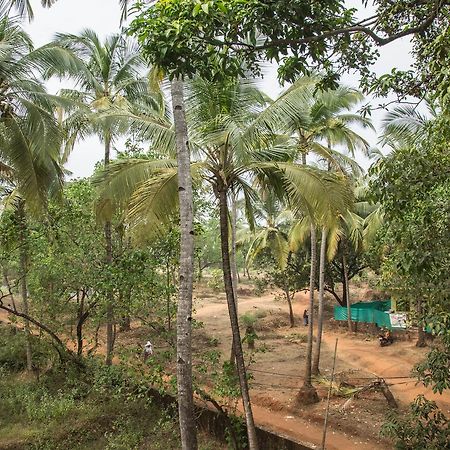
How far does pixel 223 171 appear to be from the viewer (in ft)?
26.0

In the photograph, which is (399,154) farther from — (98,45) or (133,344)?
(133,344)

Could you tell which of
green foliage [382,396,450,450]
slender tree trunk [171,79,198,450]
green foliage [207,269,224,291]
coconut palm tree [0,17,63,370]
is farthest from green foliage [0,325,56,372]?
green foliage [207,269,224,291]

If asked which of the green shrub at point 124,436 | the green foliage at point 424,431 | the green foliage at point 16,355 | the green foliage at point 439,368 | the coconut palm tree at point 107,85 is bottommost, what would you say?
the green shrub at point 124,436

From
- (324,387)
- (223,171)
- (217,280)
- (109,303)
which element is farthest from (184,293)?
(217,280)

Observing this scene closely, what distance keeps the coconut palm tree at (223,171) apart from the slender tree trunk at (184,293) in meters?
0.84

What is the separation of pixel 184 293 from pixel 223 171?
105 inches

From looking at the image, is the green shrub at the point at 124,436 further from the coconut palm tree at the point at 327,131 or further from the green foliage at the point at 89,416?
the coconut palm tree at the point at 327,131

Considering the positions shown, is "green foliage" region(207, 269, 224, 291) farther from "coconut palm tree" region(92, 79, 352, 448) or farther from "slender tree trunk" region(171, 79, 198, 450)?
"slender tree trunk" region(171, 79, 198, 450)

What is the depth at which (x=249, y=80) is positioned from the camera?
816 centimetres

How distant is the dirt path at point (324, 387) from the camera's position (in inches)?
404

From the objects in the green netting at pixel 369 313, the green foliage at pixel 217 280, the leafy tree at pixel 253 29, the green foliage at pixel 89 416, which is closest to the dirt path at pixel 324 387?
the green netting at pixel 369 313

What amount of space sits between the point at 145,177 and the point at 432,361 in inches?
204

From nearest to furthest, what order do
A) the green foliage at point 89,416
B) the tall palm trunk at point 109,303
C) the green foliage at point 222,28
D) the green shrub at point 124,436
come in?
the green foliage at point 222,28 < the green shrub at point 124,436 < the green foliage at point 89,416 < the tall palm trunk at point 109,303

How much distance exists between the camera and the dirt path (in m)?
10.3
